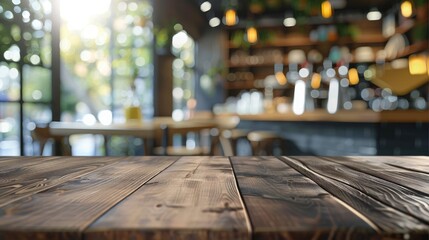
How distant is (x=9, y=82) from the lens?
11.0 ft

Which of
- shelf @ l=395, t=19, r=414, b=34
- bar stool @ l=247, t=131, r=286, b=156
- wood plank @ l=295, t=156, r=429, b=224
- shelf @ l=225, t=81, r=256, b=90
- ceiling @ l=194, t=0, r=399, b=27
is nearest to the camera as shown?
wood plank @ l=295, t=156, r=429, b=224

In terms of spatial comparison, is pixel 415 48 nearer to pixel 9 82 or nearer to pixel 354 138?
pixel 354 138

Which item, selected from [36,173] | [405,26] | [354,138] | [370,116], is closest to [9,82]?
[36,173]

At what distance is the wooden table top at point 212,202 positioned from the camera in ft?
1.60

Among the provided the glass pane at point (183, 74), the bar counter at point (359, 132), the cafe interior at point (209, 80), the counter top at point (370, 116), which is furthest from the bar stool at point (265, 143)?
the glass pane at point (183, 74)

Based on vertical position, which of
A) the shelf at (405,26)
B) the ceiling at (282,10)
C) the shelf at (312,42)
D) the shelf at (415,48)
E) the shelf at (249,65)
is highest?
the ceiling at (282,10)

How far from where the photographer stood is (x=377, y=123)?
3543 mm

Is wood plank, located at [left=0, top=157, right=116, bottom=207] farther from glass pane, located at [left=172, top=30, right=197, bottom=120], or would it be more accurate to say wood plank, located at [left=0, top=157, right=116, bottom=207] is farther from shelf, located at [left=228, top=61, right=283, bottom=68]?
shelf, located at [left=228, top=61, right=283, bottom=68]

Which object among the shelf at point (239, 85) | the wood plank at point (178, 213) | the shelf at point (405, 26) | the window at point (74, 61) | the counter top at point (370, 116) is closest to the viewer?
the wood plank at point (178, 213)

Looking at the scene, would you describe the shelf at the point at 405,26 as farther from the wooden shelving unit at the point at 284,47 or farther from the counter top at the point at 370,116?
the counter top at the point at 370,116

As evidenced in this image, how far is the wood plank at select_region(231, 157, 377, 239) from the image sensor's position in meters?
0.49

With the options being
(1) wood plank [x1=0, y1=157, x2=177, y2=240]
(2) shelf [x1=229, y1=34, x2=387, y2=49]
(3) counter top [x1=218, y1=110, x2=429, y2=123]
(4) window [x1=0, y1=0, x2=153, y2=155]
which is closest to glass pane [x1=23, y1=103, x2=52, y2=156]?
(4) window [x1=0, y1=0, x2=153, y2=155]

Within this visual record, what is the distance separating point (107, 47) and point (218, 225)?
18.4 ft

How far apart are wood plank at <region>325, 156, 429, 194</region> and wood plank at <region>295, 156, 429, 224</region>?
27mm
